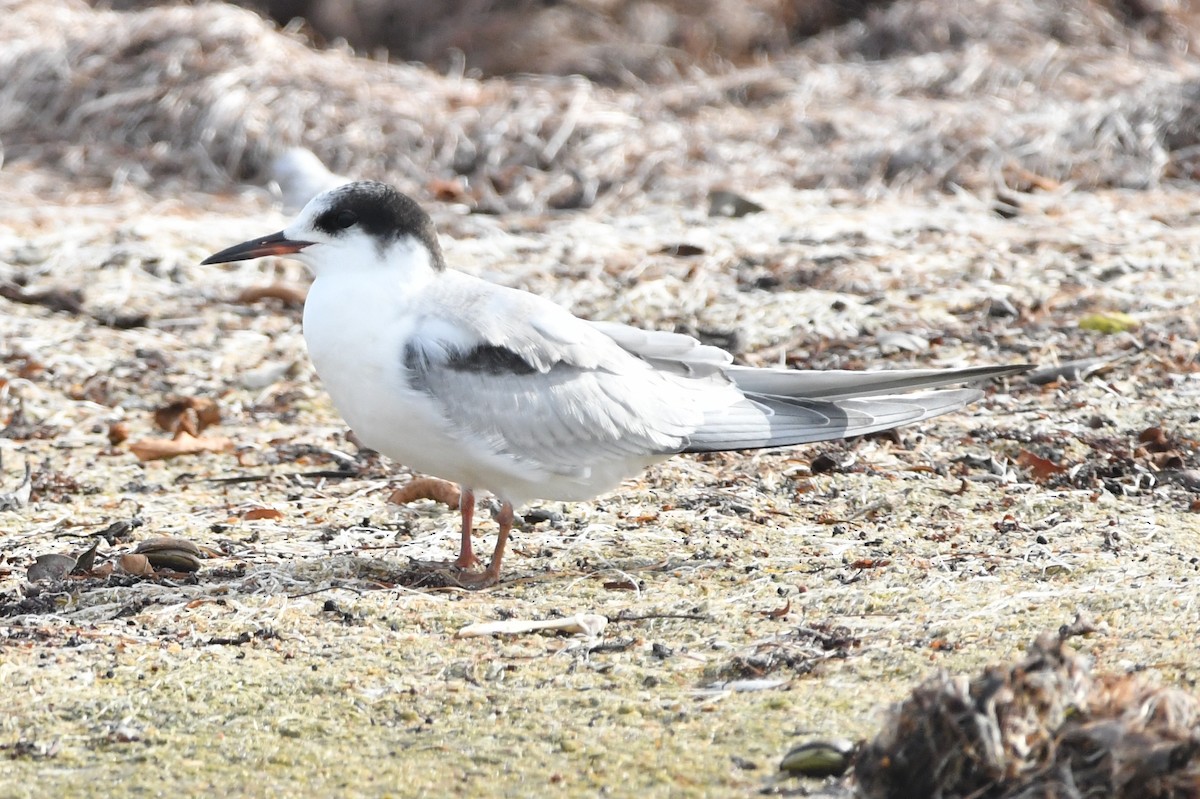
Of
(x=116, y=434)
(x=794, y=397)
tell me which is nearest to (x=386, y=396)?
(x=794, y=397)

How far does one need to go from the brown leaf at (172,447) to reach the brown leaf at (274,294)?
4.83ft

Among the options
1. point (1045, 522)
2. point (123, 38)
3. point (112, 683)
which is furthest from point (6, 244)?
point (1045, 522)

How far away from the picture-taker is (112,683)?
3191mm

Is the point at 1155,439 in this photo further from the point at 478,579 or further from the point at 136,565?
the point at 136,565

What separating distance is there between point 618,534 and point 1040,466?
1233mm

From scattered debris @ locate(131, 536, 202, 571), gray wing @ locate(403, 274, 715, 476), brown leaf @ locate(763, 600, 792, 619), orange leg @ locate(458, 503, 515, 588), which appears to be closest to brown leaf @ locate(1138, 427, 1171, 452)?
gray wing @ locate(403, 274, 715, 476)

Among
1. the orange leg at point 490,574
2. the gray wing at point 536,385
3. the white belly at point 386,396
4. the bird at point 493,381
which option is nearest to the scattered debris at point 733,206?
the bird at point 493,381

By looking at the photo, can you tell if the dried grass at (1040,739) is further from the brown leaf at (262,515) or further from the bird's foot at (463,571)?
the brown leaf at (262,515)

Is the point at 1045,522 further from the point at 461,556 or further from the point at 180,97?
the point at 180,97

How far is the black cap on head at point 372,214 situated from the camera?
4047 millimetres

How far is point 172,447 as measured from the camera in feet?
16.5

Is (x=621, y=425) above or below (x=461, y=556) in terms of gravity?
above

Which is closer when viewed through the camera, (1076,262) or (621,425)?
(621,425)

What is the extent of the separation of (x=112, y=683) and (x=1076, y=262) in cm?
449
